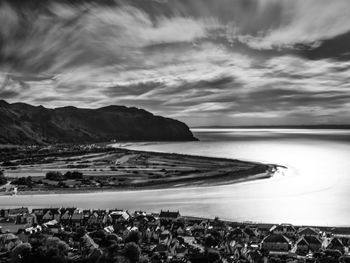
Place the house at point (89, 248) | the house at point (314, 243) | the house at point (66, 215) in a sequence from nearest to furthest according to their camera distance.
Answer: the house at point (89, 248)
the house at point (314, 243)
the house at point (66, 215)

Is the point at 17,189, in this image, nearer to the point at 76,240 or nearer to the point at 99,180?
the point at 99,180

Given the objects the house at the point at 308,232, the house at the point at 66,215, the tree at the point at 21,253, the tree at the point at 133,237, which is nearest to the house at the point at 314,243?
the house at the point at 308,232

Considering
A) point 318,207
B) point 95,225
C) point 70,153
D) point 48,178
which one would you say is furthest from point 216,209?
point 70,153

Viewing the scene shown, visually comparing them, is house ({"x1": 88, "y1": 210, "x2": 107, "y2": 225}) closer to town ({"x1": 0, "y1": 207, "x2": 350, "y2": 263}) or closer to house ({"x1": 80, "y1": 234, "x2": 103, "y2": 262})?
town ({"x1": 0, "y1": 207, "x2": 350, "y2": 263})

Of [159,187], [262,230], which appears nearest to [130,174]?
[159,187]

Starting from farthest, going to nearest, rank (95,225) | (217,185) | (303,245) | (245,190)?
(217,185) → (245,190) → (95,225) → (303,245)

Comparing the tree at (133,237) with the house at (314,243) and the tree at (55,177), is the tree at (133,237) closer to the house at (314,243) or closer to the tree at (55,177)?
the house at (314,243)

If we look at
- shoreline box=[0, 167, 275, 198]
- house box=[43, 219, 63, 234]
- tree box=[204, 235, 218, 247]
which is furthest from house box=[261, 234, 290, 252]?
shoreline box=[0, 167, 275, 198]

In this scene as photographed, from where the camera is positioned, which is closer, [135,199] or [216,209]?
[216,209]
